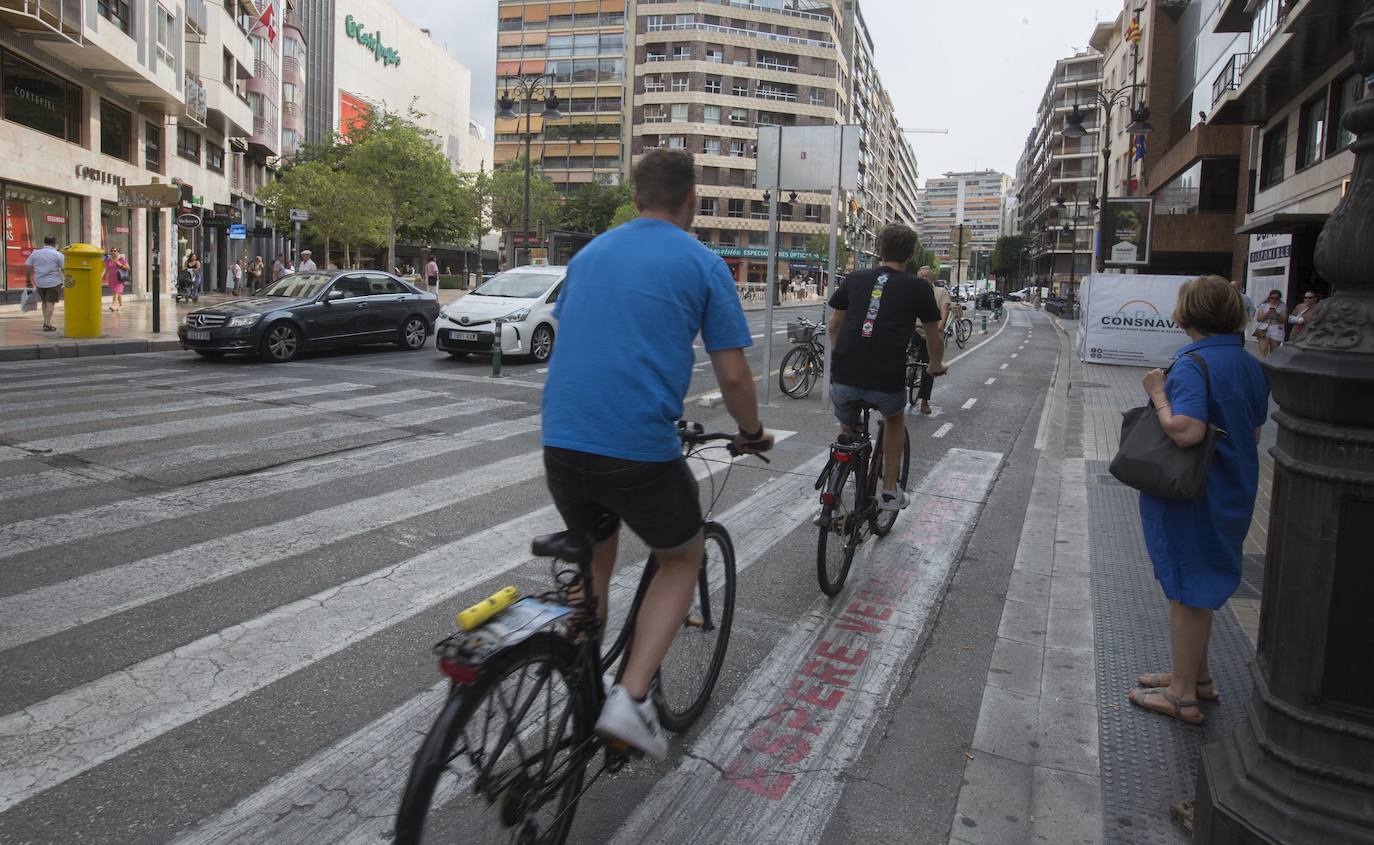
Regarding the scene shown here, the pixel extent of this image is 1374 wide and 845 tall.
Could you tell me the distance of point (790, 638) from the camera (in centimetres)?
447

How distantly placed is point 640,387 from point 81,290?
58.8ft

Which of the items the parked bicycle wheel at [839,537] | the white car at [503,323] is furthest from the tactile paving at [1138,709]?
the white car at [503,323]

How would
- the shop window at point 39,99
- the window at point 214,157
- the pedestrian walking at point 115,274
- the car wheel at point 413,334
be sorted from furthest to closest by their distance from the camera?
the window at point 214,157, the pedestrian walking at point 115,274, the shop window at point 39,99, the car wheel at point 413,334

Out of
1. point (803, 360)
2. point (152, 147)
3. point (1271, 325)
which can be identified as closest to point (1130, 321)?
point (1271, 325)

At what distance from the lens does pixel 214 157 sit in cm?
4131

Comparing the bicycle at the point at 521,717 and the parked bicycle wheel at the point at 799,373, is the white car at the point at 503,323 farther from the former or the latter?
the bicycle at the point at 521,717

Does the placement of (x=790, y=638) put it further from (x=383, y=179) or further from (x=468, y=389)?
(x=383, y=179)

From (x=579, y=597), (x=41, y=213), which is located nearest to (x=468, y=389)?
(x=579, y=597)

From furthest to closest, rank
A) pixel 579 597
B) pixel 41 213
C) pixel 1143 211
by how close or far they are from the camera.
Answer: pixel 1143 211 < pixel 41 213 < pixel 579 597

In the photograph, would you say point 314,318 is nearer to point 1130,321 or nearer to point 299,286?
point 299,286

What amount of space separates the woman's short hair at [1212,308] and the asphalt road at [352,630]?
1723 millimetres

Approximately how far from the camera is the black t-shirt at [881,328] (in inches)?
217

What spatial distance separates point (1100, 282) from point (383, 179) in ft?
87.4

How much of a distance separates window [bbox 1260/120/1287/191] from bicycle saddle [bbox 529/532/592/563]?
2927 centimetres
